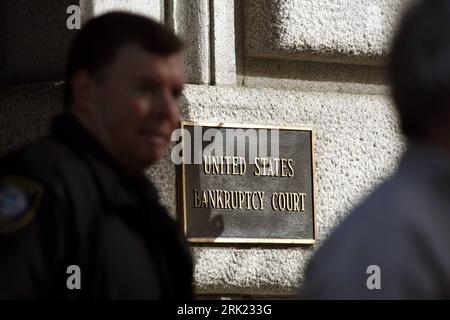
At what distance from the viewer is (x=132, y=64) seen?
2.86 meters

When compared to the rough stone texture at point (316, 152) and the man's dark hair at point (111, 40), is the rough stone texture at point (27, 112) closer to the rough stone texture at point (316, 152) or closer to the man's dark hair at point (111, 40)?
the rough stone texture at point (316, 152)

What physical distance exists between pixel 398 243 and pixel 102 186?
2.41 ft

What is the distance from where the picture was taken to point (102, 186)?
276 cm

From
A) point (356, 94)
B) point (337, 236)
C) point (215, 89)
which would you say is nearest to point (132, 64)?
point (337, 236)

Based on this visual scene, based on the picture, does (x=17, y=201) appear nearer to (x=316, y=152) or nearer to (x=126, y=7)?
(x=126, y=7)

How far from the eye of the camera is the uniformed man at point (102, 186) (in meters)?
2.62

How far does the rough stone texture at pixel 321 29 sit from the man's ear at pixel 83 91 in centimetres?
271

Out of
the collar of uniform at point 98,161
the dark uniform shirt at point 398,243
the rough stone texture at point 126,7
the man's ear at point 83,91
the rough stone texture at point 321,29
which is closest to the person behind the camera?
the dark uniform shirt at point 398,243

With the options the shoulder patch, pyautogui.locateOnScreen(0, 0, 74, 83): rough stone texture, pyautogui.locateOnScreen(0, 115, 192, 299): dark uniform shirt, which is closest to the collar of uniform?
pyautogui.locateOnScreen(0, 115, 192, 299): dark uniform shirt

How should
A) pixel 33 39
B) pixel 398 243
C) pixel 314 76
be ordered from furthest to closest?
pixel 314 76
pixel 33 39
pixel 398 243

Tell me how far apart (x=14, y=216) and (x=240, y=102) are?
112 inches

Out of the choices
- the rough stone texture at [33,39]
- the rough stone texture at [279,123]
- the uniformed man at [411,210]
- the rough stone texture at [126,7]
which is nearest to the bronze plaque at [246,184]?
the rough stone texture at [279,123]

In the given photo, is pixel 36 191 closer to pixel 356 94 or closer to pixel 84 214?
pixel 84 214

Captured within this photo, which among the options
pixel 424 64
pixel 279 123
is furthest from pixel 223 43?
pixel 424 64
